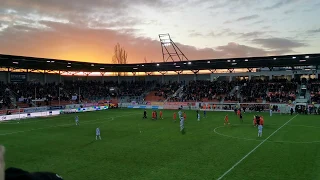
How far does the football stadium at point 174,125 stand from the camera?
16.7m

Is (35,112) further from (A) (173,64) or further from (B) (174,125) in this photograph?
(A) (173,64)

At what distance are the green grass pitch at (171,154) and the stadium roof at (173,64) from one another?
31.8 metres

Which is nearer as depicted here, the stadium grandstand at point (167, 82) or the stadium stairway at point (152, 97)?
the stadium grandstand at point (167, 82)

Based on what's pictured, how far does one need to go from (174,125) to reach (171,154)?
1547 centimetres

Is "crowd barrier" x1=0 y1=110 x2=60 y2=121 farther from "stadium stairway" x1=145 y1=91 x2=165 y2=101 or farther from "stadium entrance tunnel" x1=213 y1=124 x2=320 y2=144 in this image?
"stadium entrance tunnel" x1=213 y1=124 x2=320 y2=144

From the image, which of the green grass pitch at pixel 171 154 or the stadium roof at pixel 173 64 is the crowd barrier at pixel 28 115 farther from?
the green grass pitch at pixel 171 154

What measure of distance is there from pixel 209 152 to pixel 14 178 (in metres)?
19.1

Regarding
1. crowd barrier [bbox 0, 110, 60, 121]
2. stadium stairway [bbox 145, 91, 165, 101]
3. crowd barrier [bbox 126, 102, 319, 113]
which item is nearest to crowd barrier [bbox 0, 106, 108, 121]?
crowd barrier [bbox 0, 110, 60, 121]

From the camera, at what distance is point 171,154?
775 inches

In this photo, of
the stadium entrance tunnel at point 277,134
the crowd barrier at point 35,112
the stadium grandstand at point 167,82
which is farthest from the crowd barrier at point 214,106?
the stadium entrance tunnel at point 277,134

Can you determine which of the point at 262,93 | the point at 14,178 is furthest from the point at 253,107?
the point at 14,178

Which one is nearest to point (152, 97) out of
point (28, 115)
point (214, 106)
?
point (214, 106)

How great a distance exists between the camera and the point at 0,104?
170 feet

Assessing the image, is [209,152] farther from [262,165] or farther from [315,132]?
[315,132]
